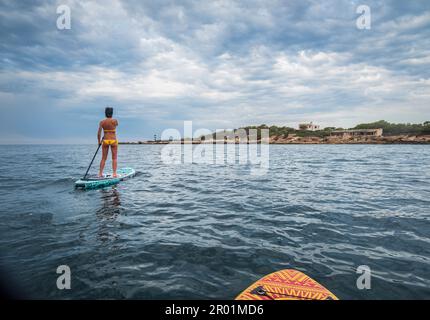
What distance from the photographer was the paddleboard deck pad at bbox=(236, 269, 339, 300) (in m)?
3.62

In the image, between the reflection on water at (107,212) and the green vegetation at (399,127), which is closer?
the reflection on water at (107,212)

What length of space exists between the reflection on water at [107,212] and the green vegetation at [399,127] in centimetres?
11141

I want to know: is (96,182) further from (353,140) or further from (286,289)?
(353,140)

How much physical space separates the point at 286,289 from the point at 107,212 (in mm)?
5943

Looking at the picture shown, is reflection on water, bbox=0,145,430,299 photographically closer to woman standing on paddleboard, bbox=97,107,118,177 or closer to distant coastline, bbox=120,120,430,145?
woman standing on paddleboard, bbox=97,107,118,177

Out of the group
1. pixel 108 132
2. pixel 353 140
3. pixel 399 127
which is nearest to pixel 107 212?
pixel 108 132

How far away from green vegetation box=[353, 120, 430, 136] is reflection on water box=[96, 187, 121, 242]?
366 ft

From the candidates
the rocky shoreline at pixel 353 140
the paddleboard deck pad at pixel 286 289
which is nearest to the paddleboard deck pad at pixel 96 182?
the paddleboard deck pad at pixel 286 289

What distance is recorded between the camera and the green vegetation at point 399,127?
303ft

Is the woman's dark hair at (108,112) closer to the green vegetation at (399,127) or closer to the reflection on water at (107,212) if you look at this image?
the reflection on water at (107,212)

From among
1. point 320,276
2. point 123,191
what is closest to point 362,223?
point 320,276

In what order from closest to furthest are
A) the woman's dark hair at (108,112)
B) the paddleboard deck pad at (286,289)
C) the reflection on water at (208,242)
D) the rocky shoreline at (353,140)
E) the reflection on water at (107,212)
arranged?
the paddleboard deck pad at (286,289)
the reflection on water at (208,242)
the reflection on water at (107,212)
the woman's dark hair at (108,112)
the rocky shoreline at (353,140)

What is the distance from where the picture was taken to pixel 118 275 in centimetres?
419

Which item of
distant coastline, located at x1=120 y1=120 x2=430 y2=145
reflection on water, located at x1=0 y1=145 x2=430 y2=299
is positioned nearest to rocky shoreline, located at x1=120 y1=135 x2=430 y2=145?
distant coastline, located at x1=120 y1=120 x2=430 y2=145
